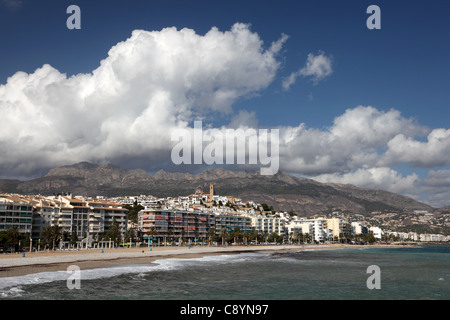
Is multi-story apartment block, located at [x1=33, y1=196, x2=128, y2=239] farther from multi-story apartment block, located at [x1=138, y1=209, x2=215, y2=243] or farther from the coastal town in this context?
multi-story apartment block, located at [x1=138, y1=209, x2=215, y2=243]

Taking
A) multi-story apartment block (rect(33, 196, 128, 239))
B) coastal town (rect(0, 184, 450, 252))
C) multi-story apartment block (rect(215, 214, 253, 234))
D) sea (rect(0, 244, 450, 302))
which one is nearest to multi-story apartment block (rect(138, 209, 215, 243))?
coastal town (rect(0, 184, 450, 252))

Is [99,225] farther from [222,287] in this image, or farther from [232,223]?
[222,287]

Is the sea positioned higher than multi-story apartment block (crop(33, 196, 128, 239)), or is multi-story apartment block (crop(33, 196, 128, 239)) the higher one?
multi-story apartment block (crop(33, 196, 128, 239))

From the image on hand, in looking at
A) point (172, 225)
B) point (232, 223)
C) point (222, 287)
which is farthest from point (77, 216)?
point (222, 287)

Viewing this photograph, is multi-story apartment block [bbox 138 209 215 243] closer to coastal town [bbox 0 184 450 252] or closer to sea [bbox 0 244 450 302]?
coastal town [bbox 0 184 450 252]

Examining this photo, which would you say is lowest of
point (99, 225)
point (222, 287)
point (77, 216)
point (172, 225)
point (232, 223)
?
point (232, 223)

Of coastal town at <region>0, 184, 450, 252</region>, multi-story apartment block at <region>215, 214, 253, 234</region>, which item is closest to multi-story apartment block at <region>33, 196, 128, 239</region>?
coastal town at <region>0, 184, 450, 252</region>

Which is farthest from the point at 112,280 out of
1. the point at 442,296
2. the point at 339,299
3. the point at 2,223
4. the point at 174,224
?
the point at 174,224

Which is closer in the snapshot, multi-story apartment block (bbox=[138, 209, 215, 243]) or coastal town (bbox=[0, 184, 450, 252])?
coastal town (bbox=[0, 184, 450, 252])

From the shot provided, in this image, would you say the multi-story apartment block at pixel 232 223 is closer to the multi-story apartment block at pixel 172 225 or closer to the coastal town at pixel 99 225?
the coastal town at pixel 99 225

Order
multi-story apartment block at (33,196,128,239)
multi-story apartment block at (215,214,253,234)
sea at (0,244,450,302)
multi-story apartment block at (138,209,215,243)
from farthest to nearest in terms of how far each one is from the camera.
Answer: multi-story apartment block at (215,214,253,234)
multi-story apartment block at (138,209,215,243)
multi-story apartment block at (33,196,128,239)
sea at (0,244,450,302)

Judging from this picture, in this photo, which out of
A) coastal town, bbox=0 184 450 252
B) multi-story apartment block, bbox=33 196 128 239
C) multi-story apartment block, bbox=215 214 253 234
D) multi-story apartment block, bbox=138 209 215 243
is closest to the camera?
coastal town, bbox=0 184 450 252
